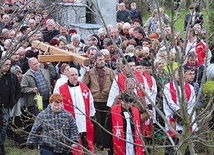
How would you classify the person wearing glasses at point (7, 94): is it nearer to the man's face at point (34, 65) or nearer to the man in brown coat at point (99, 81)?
the man's face at point (34, 65)

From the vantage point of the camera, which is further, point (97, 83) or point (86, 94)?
point (97, 83)

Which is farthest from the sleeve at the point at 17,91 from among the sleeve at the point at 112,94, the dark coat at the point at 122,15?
the dark coat at the point at 122,15

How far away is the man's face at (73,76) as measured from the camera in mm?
10562

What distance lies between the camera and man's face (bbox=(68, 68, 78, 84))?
10562 millimetres

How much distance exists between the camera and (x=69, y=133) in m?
9.75

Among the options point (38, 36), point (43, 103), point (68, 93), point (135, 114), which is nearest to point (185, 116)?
point (135, 114)

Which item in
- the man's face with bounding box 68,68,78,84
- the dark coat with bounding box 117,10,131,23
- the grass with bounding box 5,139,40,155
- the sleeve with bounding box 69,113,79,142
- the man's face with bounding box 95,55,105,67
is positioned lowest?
the grass with bounding box 5,139,40,155

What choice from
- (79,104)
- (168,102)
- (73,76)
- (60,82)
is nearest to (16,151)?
(60,82)

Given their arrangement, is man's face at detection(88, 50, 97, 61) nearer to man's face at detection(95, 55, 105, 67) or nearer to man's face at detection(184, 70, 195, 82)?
man's face at detection(95, 55, 105, 67)

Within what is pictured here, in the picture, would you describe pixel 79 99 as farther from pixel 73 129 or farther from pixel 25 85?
pixel 25 85

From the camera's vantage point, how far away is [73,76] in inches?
418

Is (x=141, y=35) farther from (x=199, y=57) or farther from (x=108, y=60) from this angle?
(x=108, y=60)

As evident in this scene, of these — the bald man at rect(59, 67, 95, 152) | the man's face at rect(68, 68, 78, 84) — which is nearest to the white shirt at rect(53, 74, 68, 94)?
the bald man at rect(59, 67, 95, 152)

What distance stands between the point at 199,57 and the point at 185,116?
27.3 feet
